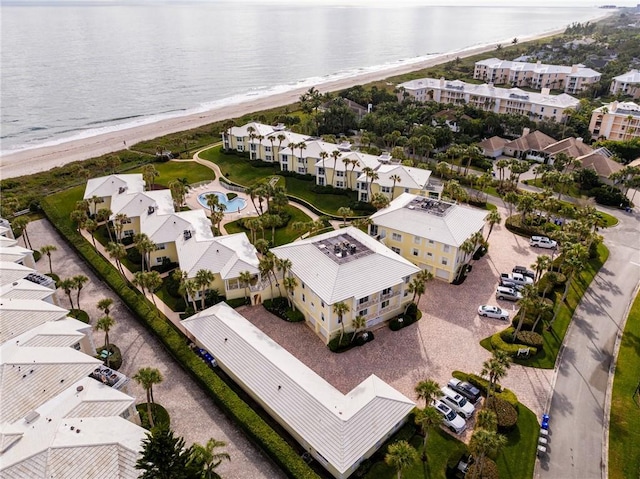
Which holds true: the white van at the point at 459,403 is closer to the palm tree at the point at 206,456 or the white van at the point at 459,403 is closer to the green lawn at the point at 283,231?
the palm tree at the point at 206,456

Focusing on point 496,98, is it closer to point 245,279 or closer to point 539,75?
point 539,75

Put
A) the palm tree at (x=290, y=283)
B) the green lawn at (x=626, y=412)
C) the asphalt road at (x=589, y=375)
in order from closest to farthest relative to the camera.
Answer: the green lawn at (x=626, y=412) < the asphalt road at (x=589, y=375) < the palm tree at (x=290, y=283)

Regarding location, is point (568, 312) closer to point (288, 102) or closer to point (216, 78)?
point (288, 102)

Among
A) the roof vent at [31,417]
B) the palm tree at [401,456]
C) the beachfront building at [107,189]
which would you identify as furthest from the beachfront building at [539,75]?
the roof vent at [31,417]

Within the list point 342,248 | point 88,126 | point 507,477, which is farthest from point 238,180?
point 88,126

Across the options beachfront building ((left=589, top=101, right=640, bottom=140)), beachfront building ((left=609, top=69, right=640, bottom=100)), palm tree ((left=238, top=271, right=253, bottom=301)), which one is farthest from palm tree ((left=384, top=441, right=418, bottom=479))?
beachfront building ((left=609, top=69, right=640, bottom=100))

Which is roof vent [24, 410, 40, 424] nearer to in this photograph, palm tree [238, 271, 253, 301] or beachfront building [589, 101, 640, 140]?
palm tree [238, 271, 253, 301]

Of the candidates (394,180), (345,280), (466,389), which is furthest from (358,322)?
(394,180)
